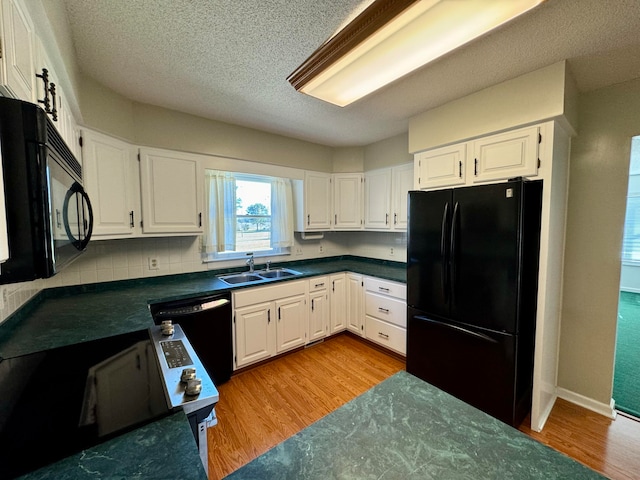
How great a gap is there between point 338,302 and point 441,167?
1.86 meters

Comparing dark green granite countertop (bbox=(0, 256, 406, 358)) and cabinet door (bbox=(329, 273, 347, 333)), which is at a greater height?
dark green granite countertop (bbox=(0, 256, 406, 358))

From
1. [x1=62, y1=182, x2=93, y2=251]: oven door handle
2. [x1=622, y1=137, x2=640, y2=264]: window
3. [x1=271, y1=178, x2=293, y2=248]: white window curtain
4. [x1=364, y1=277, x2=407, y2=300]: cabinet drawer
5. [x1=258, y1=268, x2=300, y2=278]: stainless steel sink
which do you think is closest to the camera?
[x1=62, y1=182, x2=93, y2=251]: oven door handle

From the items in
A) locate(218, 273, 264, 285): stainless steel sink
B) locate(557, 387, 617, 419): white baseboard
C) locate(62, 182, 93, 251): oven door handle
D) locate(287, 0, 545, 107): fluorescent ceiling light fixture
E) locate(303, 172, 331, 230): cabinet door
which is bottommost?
locate(557, 387, 617, 419): white baseboard

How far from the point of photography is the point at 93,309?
176cm

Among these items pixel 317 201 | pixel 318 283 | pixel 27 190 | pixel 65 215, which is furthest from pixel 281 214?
pixel 27 190

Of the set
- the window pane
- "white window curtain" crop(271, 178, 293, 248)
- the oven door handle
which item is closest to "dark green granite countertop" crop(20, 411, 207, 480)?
the oven door handle

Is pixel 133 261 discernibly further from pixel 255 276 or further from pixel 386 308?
pixel 386 308

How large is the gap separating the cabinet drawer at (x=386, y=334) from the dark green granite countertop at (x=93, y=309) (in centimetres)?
54

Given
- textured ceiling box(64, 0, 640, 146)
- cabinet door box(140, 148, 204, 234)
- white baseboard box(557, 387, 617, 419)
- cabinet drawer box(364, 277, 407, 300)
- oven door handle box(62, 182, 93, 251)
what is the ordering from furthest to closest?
cabinet drawer box(364, 277, 407, 300) < cabinet door box(140, 148, 204, 234) < white baseboard box(557, 387, 617, 419) < textured ceiling box(64, 0, 640, 146) < oven door handle box(62, 182, 93, 251)

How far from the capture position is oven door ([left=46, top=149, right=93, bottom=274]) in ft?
2.22

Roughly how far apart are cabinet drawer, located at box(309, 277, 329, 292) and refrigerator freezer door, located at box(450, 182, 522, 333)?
143 centimetres

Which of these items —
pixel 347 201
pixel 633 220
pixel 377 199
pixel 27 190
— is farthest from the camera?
pixel 633 220

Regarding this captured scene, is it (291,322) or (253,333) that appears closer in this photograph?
(253,333)

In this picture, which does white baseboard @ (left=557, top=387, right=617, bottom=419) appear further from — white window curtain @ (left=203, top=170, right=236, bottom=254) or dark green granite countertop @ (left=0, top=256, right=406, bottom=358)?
white window curtain @ (left=203, top=170, right=236, bottom=254)
